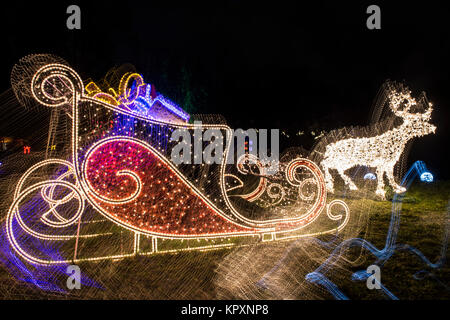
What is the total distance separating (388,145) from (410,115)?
1001 millimetres

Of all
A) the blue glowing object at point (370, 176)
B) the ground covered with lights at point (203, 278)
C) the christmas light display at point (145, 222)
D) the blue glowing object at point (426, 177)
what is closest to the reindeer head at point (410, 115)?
the blue glowing object at point (370, 176)

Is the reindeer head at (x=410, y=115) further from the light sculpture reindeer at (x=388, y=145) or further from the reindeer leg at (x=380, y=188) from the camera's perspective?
the reindeer leg at (x=380, y=188)

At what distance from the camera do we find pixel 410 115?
25.1 feet

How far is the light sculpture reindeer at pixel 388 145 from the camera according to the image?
7.62 meters

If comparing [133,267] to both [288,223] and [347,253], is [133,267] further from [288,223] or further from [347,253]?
[347,253]

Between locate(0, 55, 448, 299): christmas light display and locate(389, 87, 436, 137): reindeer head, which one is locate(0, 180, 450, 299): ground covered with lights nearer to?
locate(0, 55, 448, 299): christmas light display

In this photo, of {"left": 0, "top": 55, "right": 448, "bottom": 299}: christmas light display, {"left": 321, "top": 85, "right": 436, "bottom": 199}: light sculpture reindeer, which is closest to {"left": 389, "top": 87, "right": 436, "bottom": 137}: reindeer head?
{"left": 321, "top": 85, "right": 436, "bottom": 199}: light sculpture reindeer

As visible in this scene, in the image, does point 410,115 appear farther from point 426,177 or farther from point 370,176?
point 426,177

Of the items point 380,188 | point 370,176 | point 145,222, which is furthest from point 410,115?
point 145,222

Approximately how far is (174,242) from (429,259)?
385cm

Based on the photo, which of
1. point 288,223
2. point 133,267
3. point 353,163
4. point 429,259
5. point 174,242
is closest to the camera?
point 133,267

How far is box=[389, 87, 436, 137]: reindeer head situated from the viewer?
296 inches

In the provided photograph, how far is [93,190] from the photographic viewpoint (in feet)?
10.1

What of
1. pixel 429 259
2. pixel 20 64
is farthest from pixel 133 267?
pixel 429 259
